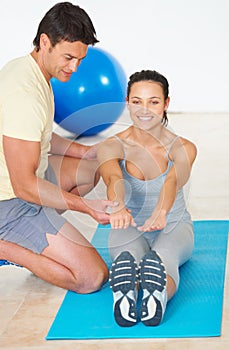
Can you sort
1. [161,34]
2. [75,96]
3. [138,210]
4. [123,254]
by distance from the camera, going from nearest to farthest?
[123,254] → [138,210] → [75,96] → [161,34]

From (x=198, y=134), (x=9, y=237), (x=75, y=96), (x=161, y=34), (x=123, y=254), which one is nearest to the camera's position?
(x=123, y=254)

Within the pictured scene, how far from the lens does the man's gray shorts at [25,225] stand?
259cm

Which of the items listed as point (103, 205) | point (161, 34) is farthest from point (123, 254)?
point (161, 34)

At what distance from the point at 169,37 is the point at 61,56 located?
3.53 meters

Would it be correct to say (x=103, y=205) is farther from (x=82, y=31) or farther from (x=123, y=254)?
(x=82, y=31)

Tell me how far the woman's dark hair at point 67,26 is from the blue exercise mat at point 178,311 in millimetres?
925

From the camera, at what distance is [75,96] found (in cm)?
477

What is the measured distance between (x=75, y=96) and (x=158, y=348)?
2.83 m

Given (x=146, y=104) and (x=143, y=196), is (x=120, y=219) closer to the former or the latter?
(x=143, y=196)

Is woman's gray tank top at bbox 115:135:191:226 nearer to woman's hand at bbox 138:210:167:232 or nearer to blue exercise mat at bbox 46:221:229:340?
woman's hand at bbox 138:210:167:232

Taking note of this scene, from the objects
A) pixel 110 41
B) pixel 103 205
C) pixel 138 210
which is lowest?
pixel 110 41

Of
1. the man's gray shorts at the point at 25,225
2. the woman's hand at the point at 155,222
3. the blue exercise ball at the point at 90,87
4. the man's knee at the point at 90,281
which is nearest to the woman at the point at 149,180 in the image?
the woman's hand at the point at 155,222

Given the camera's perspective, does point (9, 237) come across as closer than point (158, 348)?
No

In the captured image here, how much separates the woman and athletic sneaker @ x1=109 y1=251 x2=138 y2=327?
0.15m
